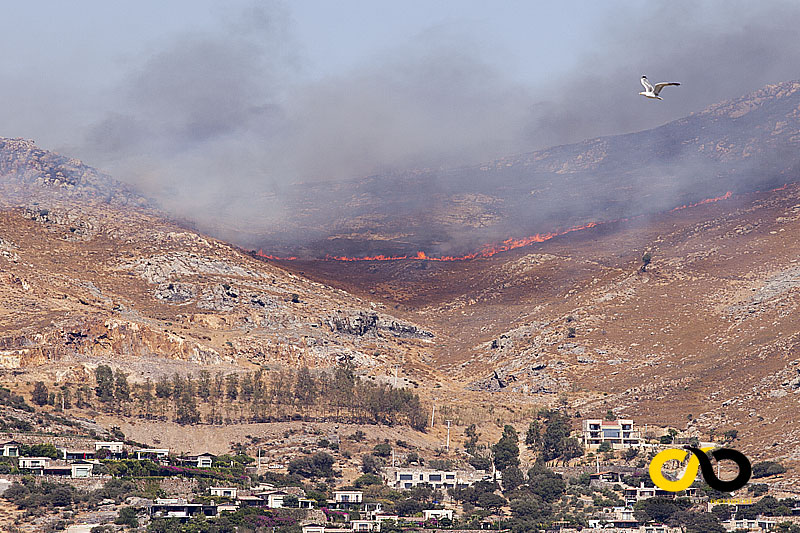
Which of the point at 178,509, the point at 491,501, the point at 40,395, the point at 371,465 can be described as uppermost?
the point at 40,395

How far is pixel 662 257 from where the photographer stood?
643 feet

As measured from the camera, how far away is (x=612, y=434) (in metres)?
138

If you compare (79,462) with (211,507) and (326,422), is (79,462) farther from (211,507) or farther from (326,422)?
(326,422)

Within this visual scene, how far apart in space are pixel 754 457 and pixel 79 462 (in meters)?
58.8

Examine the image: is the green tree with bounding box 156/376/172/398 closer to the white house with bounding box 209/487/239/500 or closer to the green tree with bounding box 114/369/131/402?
the green tree with bounding box 114/369/131/402

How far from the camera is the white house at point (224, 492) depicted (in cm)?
11788

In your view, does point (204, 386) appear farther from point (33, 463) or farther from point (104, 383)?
point (33, 463)

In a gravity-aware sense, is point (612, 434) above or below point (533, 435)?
below

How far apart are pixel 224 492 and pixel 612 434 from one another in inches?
1573

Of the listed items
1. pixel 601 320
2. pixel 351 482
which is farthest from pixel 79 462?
pixel 601 320

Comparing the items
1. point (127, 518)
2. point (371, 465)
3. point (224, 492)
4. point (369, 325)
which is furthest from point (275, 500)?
point (369, 325)

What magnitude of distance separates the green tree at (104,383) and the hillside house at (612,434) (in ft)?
154

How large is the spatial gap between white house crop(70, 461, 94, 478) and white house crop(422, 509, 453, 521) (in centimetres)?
2810

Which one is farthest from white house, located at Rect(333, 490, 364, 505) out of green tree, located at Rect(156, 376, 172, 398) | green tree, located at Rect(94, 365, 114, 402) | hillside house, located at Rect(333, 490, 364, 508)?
green tree, located at Rect(94, 365, 114, 402)
